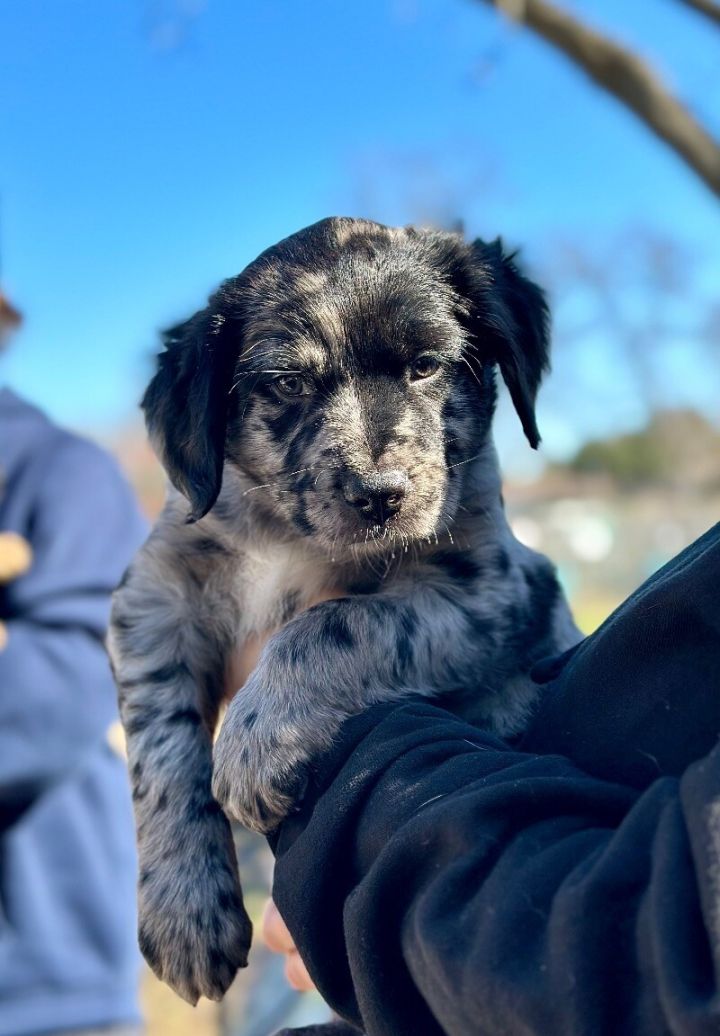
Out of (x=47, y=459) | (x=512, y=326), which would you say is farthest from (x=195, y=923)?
(x=47, y=459)

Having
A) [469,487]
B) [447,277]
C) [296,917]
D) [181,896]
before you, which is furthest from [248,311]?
[296,917]

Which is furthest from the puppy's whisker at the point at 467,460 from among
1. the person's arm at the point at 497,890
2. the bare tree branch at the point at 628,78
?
the bare tree branch at the point at 628,78

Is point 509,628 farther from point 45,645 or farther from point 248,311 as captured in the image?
point 45,645

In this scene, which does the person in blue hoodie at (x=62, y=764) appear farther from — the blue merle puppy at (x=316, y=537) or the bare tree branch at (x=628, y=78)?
the bare tree branch at (x=628, y=78)

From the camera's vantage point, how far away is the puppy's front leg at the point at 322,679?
216cm

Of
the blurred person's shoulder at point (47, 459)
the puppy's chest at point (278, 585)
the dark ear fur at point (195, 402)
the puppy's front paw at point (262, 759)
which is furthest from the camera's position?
the blurred person's shoulder at point (47, 459)

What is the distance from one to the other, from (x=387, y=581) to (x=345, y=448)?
0.40 meters

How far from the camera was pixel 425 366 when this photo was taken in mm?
2768

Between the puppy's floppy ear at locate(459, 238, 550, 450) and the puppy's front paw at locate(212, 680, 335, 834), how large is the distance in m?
1.09

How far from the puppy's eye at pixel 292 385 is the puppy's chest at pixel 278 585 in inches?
16.3

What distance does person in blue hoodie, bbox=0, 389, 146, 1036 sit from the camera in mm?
3654

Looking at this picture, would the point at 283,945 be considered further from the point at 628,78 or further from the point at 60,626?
the point at 628,78

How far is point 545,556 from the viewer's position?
3.04m

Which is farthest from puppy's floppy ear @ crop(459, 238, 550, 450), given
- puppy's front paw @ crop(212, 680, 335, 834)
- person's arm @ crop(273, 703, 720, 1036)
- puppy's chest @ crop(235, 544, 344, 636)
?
person's arm @ crop(273, 703, 720, 1036)
